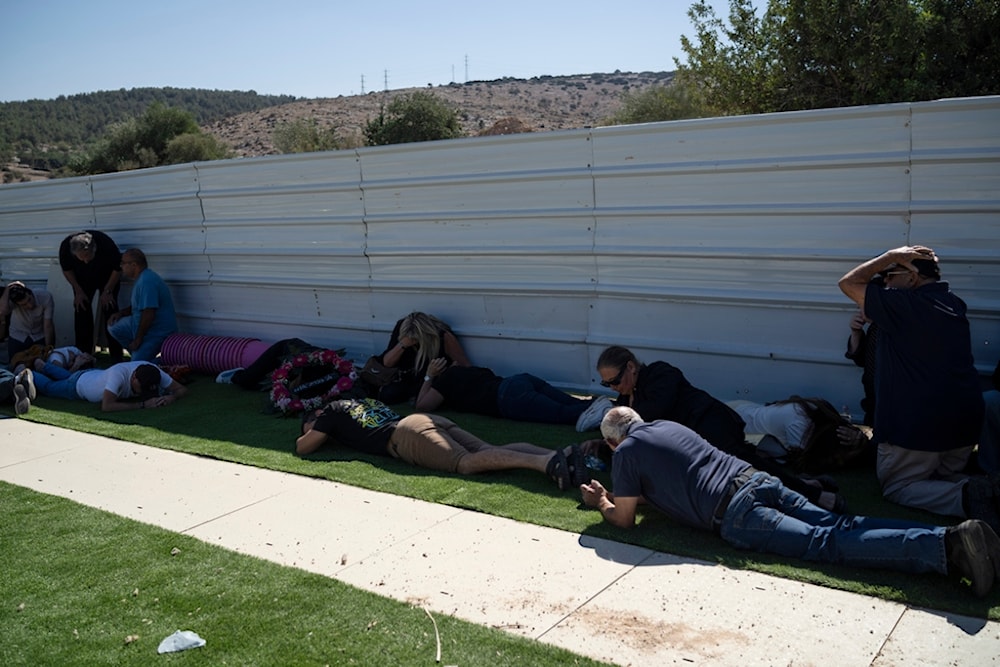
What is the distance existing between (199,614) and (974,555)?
12.1ft

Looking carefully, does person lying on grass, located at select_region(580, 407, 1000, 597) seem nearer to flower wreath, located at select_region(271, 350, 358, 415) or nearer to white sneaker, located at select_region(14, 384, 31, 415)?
flower wreath, located at select_region(271, 350, 358, 415)

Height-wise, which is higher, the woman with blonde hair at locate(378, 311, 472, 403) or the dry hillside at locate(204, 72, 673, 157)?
the dry hillside at locate(204, 72, 673, 157)

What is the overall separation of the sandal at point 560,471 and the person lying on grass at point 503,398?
4.11 feet

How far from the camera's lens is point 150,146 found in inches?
1725

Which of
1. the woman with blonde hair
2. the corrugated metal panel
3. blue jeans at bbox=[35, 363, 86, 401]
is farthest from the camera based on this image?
blue jeans at bbox=[35, 363, 86, 401]

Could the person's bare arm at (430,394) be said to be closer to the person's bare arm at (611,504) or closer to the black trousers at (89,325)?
the person's bare arm at (611,504)

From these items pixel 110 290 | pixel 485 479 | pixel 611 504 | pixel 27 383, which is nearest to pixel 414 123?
pixel 110 290

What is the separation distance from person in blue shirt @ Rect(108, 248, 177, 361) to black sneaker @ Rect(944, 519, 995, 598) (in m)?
9.70

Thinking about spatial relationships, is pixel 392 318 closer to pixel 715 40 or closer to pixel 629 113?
pixel 715 40

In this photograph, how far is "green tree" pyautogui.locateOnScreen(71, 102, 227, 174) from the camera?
4150 centimetres

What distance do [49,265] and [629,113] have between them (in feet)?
95.7

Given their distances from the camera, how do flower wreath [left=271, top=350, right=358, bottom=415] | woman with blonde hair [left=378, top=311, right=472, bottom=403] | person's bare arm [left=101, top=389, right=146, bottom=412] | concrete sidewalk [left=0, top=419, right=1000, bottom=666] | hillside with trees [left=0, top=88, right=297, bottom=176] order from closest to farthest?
concrete sidewalk [left=0, top=419, right=1000, bottom=666] < flower wreath [left=271, top=350, right=358, bottom=415] < woman with blonde hair [left=378, top=311, right=472, bottom=403] < person's bare arm [left=101, top=389, right=146, bottom=412] < hillside with trees [left=0, top=88, right=297, bottom=176]

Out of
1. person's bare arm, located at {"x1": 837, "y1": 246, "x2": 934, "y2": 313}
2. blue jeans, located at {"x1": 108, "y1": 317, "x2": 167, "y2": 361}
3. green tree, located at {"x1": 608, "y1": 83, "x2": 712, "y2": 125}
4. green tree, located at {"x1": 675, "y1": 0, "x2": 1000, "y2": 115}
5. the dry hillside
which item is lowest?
blue jeans, located at {"x1": 108, "y1": 317, "x2": 167, "y2": 361}

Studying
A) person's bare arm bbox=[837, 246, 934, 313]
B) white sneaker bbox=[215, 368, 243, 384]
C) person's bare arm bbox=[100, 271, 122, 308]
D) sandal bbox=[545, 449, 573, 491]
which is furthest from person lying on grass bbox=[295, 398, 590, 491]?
person's bare arm bbox=[100, 271, 122, 308]
